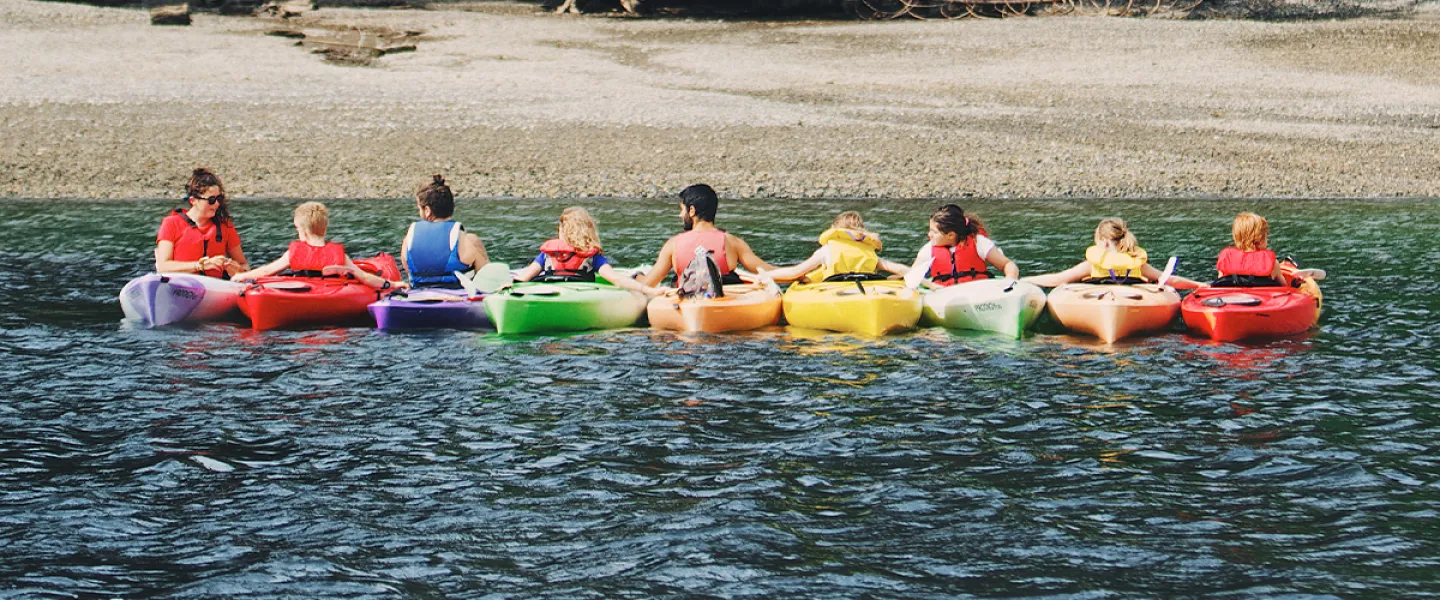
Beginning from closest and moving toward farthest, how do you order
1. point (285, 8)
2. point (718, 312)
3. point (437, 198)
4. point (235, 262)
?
point (718, 312), point (437, 198), point (235, 262), point (285, 8)

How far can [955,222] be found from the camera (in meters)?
13.1

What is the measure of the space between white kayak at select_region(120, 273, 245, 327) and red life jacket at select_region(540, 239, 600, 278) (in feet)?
8.31

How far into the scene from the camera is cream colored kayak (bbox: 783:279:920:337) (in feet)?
40.9

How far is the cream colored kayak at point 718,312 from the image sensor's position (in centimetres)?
1253

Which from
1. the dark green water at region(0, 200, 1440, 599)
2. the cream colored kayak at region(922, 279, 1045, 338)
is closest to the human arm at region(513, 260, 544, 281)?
the dark green water at region(0, 200, 1440, 599)

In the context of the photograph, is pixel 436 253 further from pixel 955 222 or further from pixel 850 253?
pixel 955 222

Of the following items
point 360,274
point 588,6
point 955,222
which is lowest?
point 360,274

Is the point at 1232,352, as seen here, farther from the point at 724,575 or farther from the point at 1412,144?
the point at 1412,144

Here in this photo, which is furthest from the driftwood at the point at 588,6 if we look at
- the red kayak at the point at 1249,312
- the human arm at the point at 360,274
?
the red kayak at the point at 1249,312

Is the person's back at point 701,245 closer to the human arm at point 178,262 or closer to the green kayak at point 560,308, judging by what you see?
the green kayak at point 560,308

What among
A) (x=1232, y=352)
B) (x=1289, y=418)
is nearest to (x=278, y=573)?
Result: (x=1289, y=418)

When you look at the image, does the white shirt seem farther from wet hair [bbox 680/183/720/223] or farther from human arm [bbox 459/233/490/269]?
human arm [bbox 459/233/490/269]

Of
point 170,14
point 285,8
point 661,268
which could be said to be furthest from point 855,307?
point 285,8

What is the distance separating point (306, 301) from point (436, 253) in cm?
113
